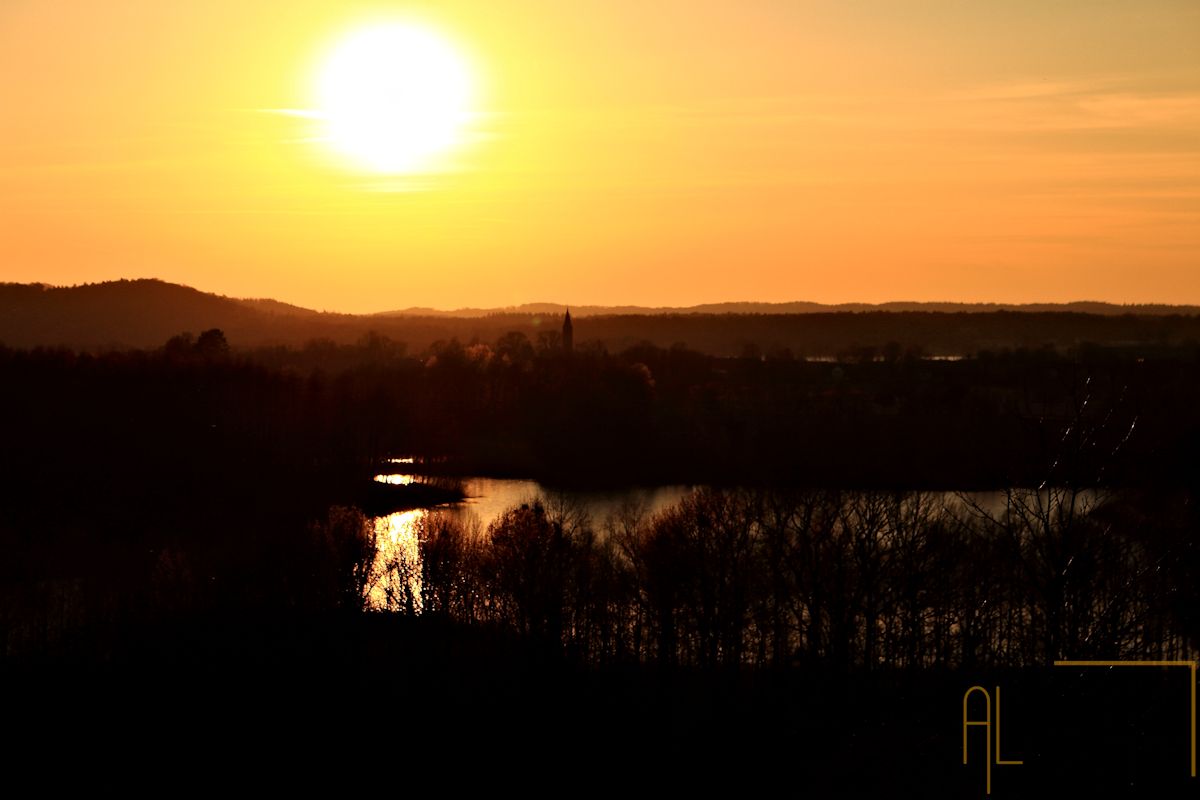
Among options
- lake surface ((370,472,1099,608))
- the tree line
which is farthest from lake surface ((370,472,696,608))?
the tree line

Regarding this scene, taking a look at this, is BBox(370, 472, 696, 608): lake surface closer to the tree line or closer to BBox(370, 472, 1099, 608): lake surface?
BBox(370, 472, 1099, 608): lake surface

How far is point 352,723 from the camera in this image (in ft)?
55.0

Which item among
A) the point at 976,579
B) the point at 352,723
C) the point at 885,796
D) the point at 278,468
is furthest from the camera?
the point at 278,468

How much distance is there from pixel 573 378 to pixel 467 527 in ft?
98.1

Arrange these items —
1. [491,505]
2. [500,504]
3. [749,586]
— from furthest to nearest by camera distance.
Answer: [500,504] → [491,505] → [749,586]

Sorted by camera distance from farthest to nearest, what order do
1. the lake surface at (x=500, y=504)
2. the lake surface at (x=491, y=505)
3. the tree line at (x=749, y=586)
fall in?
the lake surface at (x=491, y=505), the lake surface at (x=500, y=504), the tree line at (x=749, y=586)

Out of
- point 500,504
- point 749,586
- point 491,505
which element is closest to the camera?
point 749,586

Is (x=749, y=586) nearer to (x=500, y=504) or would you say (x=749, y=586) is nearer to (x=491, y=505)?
(x=491, y=505)

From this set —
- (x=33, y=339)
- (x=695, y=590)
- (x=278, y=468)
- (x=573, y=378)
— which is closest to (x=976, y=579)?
(x=695, y=590)

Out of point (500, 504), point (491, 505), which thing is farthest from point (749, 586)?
point (500, 504)

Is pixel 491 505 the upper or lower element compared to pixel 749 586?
lower

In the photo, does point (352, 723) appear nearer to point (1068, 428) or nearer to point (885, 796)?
point (885, 796)

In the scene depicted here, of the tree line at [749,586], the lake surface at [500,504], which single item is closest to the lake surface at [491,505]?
the lake surface at [500,504]

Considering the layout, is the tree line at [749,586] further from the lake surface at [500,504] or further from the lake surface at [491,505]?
A: the lake surface at [491,505]
